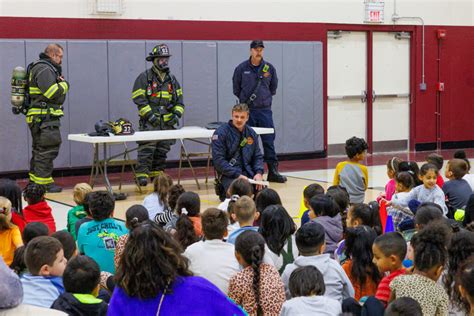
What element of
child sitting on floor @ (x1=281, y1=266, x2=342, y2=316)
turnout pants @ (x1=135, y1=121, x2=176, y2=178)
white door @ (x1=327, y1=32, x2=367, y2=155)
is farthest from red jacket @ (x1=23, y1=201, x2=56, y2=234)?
white door @ (x1=327, y1=32, x2=367, y2=155)

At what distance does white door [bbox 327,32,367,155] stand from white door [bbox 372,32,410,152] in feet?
1.01

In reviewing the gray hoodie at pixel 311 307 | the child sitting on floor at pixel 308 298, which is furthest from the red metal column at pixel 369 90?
the gray hoodie at pixel 311 307

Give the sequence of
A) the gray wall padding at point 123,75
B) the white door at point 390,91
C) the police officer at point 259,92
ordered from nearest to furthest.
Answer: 1. the police officer at point 259,92
2. the gray wall padding at point 123,75
3. the white door at point 390,91

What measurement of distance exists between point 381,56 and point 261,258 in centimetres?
1227

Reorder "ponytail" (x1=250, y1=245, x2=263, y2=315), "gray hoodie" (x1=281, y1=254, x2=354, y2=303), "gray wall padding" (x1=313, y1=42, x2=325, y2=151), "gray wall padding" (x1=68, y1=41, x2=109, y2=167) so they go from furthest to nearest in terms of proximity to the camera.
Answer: "gray wall padding" (x1=313, y1=42, x2=325, y2=151) < "gray wall padding" (x1=68, y1=41, x2=109, y2=167) < "gray hoodie" (x1=281, y1=254, x2=354, y2=303) < "ponytail" (x1=250, y1=245, x2=263, y2=315)

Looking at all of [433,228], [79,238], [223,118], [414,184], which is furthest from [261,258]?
[223,118]

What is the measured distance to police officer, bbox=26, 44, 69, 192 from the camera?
1072 cm

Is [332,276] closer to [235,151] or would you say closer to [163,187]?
[163,187]

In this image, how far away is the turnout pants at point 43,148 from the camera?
1091 cm

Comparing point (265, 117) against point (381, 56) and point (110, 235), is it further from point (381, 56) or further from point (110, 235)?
point (110, 235)

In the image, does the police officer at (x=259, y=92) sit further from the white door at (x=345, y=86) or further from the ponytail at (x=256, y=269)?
the ponytail at (x=256, y=269)

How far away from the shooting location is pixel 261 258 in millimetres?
4094

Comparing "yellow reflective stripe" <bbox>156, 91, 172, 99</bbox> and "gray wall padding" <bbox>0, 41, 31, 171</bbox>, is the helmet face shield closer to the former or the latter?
"yellow reflective stripe" <bbox>156, 91, 172, 99</bbox>

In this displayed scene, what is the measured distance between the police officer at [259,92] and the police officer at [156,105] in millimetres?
963
